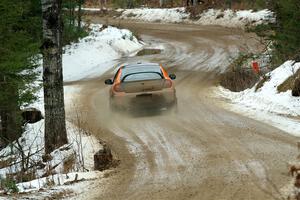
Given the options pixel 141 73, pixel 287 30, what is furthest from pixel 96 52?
pixel 141 73

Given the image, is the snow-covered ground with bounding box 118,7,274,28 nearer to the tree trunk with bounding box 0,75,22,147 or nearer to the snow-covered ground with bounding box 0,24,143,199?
the snow-covered ground with bounding box 0,24,143,199

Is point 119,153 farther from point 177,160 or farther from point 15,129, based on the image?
point 15,129

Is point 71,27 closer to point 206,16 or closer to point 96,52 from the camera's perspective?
point 96,52

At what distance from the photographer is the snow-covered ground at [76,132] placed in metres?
8.48

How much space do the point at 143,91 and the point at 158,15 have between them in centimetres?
3984

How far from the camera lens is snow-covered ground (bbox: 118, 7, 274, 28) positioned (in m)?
39.6

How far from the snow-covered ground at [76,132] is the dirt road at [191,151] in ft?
1.97

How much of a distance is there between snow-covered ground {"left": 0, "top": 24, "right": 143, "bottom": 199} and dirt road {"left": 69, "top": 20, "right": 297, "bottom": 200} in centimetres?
60

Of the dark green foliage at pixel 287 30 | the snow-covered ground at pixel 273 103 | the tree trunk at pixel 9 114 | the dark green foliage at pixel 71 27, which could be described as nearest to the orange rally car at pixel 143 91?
the snow-covered ground at pixel 273 103

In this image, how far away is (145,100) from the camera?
1418 cm

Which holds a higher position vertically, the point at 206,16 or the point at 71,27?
the point at 71,27

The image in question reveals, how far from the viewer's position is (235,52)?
2794 cm

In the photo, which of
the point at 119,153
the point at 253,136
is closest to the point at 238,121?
the point at 253,136

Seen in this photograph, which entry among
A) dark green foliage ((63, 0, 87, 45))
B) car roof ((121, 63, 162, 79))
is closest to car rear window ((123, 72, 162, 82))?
car roof ((121, 63, 162, 79))
